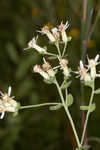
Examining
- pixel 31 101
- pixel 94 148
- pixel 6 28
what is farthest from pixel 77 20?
pixel 94 148

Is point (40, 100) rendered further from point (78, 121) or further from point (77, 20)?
point (77, 20)

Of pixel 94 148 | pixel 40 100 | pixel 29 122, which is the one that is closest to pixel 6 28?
pixel 40 100

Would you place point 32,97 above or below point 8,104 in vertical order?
above

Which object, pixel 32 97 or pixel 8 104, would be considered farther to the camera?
pixel 32 97

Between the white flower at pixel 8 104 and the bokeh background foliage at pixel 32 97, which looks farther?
the bokeh background foliage at pixel 32 97

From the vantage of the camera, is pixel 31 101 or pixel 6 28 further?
pixel 6 28

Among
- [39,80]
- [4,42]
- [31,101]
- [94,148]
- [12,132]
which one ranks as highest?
[4,42]

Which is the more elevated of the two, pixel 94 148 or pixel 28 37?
pixel 28 37

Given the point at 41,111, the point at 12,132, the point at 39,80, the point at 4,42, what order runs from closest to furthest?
the point at 12,132 → the point at 41,111 → the point at 39,80 → the point at 4,42

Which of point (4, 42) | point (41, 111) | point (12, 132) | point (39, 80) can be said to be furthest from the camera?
point (4, 42)

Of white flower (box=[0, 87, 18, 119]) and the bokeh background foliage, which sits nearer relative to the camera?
white flower (box=[0, 87, 18, 119])
